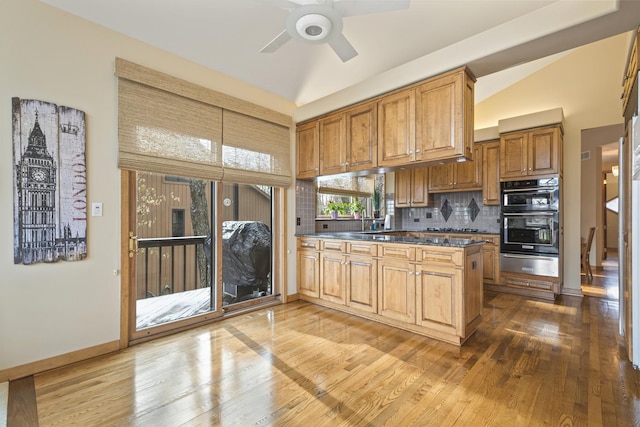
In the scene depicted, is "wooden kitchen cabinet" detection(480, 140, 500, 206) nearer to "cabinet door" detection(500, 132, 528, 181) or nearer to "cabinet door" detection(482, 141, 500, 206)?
"cabinet door" detection(482, 141, 500, 206)

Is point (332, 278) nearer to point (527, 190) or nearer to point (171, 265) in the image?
point (171, 265)

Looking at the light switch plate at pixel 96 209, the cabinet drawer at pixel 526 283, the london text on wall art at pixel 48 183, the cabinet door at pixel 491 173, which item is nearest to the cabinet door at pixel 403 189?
the cabinet door at pixel 491 173

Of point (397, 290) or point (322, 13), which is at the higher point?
point (322, 13)

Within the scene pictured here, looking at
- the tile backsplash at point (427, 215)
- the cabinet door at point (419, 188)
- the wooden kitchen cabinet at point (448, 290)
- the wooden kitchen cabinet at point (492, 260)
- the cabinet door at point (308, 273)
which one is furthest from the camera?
the cabinet door at point (419, 188)

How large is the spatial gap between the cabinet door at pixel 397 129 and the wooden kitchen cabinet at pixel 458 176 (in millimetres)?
2171

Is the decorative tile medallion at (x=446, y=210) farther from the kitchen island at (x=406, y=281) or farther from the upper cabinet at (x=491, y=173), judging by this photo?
the kitchen island at (x=406, y=281)

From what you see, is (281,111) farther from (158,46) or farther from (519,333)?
(519,333)

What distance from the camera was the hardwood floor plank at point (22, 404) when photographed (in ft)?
5.71

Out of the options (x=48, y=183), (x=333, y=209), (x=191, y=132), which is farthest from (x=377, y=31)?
(x=48, y=183)

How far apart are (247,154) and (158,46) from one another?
1356mm

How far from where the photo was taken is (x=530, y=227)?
4.47m

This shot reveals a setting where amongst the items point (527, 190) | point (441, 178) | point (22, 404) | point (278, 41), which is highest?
point (278, 41)

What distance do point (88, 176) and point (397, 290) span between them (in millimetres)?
3084

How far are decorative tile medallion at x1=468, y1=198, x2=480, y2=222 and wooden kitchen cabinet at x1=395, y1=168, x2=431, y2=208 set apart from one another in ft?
2.45
